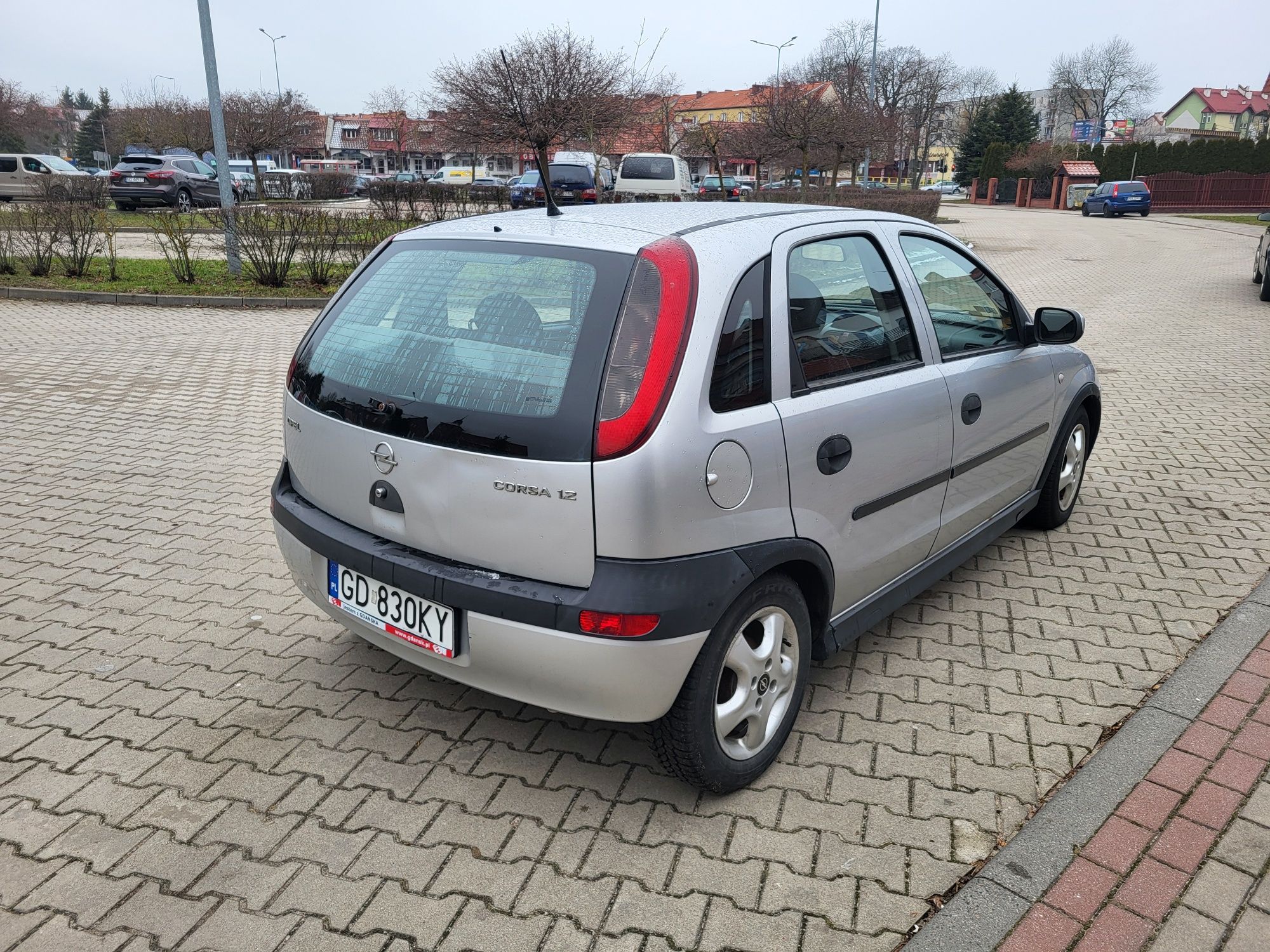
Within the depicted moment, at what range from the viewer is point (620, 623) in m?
2.47

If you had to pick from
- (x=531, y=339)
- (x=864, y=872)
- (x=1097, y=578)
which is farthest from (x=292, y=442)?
(x=1097, y=578)

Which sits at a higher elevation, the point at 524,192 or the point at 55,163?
the point at 55,163

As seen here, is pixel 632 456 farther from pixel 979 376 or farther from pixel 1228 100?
pixel 1228 100

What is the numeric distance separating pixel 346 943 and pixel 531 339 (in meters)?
1.58

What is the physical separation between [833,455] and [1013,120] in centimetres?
8154

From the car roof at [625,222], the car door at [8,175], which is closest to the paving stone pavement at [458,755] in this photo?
the car roof at [625,222]

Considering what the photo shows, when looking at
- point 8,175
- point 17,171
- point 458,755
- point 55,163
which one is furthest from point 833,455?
point 55,163

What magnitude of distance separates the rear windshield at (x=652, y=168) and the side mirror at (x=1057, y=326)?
21436 mm

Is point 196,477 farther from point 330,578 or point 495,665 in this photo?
point 495,665

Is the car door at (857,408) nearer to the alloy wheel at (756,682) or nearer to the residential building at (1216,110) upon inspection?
the alloy wheel at (756,682)

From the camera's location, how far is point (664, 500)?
2449 millimetres

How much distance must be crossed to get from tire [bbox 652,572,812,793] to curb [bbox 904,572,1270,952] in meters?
0.69

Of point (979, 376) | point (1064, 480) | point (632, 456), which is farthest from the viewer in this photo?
point (1064, 480)

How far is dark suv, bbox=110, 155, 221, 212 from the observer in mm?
27953
